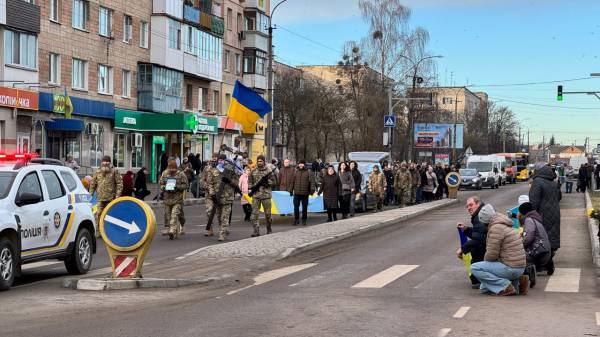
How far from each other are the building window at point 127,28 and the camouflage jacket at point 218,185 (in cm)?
2861

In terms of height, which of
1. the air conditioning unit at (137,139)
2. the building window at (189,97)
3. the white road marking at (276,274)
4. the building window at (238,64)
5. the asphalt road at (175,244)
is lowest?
the asphalt road at (175,244)

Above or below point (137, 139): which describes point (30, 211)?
below

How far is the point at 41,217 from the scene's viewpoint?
12461mm

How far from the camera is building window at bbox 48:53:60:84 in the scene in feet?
130

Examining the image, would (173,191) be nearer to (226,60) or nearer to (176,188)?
(176,188)

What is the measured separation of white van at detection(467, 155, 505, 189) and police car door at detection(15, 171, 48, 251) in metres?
52.0

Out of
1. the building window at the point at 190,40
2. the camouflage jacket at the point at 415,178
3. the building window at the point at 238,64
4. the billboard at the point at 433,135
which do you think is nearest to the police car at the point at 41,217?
the camouflage jacket at the point at 415,178

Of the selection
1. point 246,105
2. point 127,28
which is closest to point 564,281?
point 246,105

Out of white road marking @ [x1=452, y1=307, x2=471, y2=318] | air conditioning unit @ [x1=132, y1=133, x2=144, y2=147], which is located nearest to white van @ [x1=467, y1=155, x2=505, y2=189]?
air conditioning unit @ [x1=132, y1=133, x2=144, y2=147]

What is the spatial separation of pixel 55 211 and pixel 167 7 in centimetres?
3810

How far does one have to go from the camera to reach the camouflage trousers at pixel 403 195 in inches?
1412

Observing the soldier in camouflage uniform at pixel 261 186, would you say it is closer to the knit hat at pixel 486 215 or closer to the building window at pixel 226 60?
the knit hat at pixel 486 215

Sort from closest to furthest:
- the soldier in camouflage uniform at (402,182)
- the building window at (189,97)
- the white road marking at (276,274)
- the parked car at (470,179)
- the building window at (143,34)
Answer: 1. the white road marking at (276,274)
2. the soldier in camouflage uniform at (402,182)
3. the building window at (143,34)
4. the building window at (189,97)
5. the parked car at (470,179)

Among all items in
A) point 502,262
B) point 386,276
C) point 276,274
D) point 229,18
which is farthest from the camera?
point 229,18
